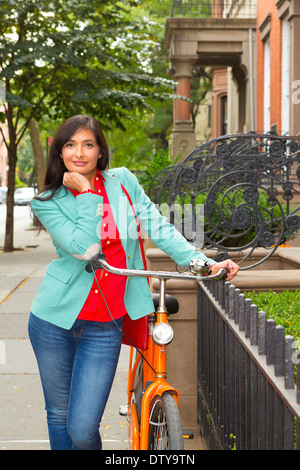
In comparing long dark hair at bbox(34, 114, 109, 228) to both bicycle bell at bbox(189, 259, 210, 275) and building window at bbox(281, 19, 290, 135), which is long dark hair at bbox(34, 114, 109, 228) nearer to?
bicycle bell at bbox(189, 259, 210, 275)

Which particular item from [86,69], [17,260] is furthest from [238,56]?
[17,260]

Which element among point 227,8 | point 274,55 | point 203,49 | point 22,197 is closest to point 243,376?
point 274,55

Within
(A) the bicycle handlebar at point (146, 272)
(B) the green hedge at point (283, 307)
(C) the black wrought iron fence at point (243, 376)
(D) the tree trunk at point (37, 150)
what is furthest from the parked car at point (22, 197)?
(A) the bicycle handlebar at point (146, 272)

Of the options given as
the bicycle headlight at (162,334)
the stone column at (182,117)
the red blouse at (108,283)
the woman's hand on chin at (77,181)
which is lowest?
the bicycle headlight at (162,334)

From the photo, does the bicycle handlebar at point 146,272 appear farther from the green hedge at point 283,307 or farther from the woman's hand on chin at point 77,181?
the green hedge at point 283,307

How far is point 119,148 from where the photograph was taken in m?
34.8

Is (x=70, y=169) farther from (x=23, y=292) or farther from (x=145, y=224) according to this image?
(x=23, y=292)

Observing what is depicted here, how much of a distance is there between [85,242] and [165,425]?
2.72 ft

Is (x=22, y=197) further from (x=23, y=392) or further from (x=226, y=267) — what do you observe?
(x=226, y=267)

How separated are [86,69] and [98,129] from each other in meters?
13.3

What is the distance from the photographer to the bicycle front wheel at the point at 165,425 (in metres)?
2.71

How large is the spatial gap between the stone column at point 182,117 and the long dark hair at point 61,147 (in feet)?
53.5

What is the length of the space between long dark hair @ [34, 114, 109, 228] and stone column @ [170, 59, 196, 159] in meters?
16.3
